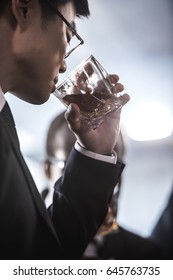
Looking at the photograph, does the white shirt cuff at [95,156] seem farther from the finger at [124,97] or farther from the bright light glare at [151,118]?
the bright light glare at [151,118]

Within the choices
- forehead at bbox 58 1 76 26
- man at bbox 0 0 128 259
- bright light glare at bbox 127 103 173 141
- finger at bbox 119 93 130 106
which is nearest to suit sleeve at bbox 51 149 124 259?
man at bbox 0 0 128 259

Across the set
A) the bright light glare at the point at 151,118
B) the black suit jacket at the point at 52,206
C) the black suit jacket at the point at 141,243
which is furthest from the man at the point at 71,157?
the black suit jacket at the point at 141,243

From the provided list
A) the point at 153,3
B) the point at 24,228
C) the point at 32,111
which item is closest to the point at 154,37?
the point at 153,3

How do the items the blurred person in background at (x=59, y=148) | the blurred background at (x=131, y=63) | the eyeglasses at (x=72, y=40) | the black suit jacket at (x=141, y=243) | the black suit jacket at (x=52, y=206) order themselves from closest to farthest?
the black suit jacket at (x=52, y=206), the eyeglasses at (x=72, y=40), the blurred background at (x=131, y=63), the blurred person in background at (x=59, y=148), the black suit jacket at (x=141, y=243)

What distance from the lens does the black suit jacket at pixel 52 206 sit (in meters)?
0.59

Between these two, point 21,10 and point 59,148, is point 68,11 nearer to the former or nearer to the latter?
point 21,10

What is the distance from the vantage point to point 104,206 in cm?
73

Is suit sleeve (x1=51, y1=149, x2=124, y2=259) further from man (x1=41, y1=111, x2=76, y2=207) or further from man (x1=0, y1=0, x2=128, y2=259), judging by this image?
man (x1=41, y1=111, x2=76, y2=207)

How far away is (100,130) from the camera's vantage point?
79cm

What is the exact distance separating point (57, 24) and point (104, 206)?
0.33 meters

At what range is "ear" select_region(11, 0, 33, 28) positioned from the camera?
0.66 m

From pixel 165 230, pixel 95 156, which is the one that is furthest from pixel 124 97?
pixel 165 230

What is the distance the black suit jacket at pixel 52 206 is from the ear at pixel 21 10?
166mm
